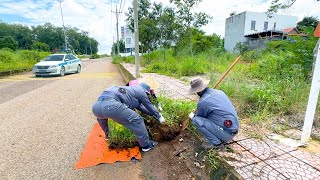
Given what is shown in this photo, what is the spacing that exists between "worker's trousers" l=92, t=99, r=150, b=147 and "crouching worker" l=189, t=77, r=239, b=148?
2.72 feet

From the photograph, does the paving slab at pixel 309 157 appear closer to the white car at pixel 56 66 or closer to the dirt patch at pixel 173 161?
the dirt patch at pixel 173 161

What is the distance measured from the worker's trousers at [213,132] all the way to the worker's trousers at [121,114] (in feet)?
2.76

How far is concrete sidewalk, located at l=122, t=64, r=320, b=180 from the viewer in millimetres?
2166

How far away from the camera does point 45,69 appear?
1207 cm

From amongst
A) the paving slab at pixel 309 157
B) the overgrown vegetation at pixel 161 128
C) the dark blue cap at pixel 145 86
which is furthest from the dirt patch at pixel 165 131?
the paving slab at pixel 309 157

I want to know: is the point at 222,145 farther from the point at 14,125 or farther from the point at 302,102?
the point at 14,125

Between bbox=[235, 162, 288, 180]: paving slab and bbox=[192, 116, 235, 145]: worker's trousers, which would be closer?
bbox=[235, 162, 288, 180]: paving slab

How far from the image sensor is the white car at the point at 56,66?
39.7 ft

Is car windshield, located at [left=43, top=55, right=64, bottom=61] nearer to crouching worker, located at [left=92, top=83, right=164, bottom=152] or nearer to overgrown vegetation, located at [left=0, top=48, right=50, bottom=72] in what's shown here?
overgrown vegetation, located at [left=0, top=48, right=50, bottom=72]

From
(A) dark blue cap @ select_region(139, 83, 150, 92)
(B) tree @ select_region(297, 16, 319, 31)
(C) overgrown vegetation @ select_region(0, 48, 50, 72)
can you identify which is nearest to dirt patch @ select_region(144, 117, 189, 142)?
(A) dark blue cap @ select_region(139, 83, 150, 92)

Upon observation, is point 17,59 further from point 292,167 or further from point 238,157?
point 292,167

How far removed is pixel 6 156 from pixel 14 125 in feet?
4.59

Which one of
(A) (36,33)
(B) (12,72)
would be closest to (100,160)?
(B) (12,72)

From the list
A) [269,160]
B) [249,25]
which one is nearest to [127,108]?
[269,160]
